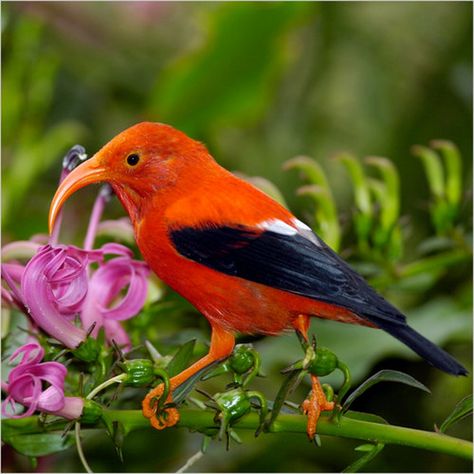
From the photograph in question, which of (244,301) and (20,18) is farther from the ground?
(20,18)

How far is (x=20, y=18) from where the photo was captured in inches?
134

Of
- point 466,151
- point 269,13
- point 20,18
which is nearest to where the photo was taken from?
point 269,13

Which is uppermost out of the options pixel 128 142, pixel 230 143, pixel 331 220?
pixel 128 142

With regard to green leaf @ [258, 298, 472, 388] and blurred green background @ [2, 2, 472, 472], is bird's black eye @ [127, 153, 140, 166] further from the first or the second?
green leaf @ [258, 298, 472, 388]

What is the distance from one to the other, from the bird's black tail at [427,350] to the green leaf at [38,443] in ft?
2.20

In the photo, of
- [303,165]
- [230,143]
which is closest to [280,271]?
[303,165]

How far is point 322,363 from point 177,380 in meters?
0.28

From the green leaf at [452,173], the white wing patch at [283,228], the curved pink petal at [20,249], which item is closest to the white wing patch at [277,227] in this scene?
the white wing patch at [283,228]

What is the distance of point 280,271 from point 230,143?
239 centimetres

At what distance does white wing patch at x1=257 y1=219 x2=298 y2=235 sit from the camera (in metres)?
1.69

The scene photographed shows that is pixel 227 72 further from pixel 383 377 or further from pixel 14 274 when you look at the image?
pixel 383 377

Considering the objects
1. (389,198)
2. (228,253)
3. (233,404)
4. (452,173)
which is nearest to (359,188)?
(389,198)

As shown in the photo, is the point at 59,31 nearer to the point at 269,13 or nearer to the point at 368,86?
the point at 269,13

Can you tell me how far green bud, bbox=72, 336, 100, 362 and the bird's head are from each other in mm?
267
